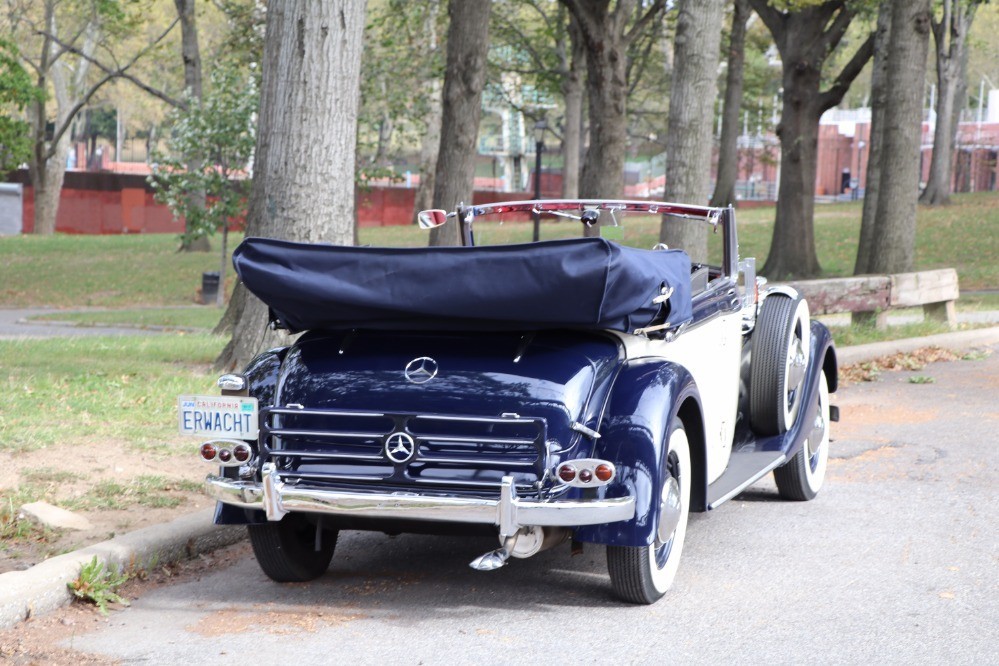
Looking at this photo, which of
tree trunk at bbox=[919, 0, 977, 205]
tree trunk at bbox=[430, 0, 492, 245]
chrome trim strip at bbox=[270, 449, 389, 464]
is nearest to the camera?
chrome trim strip at bbox=[270, 449, 389, 464]

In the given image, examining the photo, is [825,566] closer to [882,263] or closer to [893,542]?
[893,542]

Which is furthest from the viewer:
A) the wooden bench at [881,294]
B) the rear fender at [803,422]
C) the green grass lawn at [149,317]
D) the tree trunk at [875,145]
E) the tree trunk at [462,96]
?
the green grass lawn at [149,317]

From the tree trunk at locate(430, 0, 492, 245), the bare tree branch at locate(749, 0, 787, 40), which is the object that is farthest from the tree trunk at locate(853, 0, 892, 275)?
the tree trunk at locate(430, 0, 492, 245)

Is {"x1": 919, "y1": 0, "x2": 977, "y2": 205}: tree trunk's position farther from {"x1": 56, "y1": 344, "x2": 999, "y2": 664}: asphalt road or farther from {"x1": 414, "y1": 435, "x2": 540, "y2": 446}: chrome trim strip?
{"x1": 414, "y1": 435, "x2": 540, "y2": 446}: chrome trim strip

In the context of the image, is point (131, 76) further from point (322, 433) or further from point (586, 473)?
point (586, 473)

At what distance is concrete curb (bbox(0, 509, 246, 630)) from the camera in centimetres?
478

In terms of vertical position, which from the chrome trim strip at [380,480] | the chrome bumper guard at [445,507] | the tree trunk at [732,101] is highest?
the tree trunk at [732,101]

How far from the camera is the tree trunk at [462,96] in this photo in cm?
1622

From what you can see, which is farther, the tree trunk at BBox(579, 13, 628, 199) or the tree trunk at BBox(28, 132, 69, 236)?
the tree trunk at BBox(28, 132, 69, 236)

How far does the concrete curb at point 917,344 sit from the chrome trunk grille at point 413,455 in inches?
301

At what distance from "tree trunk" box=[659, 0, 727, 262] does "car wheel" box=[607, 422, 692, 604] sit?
7004 mm

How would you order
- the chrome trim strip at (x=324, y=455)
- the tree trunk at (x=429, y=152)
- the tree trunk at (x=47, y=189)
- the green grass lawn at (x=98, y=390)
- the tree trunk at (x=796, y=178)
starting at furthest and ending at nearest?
the tree trunk at (x=47, y=189), the tree trunk at (x=429, y=152), the tree trunk at (x=796, y=178), the green grass lawn at (x=98, y=390), the chrome trim strip at (x=324, y=455)

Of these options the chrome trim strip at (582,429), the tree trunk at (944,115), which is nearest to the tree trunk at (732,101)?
the tree trunk at (944,115)

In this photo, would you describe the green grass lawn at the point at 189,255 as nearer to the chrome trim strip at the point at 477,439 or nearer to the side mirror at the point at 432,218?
the side mirror at the point at 432,218
